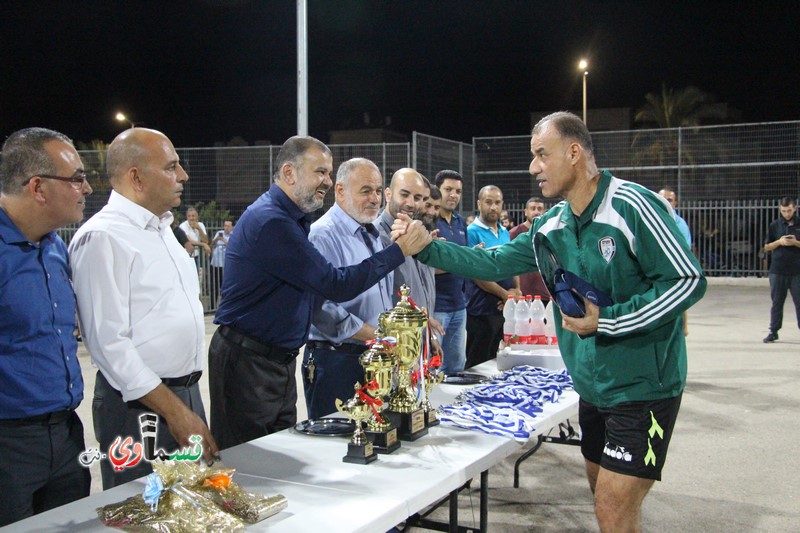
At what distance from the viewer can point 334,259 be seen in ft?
13.0

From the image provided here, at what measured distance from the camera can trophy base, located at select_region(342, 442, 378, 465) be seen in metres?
2.36

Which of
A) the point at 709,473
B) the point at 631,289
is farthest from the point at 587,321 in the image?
the point at 709,473

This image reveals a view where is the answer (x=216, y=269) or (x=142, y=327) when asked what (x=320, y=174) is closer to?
(x=142, y=327)

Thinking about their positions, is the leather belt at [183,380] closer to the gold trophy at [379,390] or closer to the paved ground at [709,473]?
the gold trophy at [379,390]

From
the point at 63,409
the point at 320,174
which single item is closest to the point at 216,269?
the point at 320,174

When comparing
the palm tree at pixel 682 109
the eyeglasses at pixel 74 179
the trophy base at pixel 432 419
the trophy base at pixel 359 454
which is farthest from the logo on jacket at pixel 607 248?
the palm tree at pixel 682 109

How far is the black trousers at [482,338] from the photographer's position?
21.6 feet

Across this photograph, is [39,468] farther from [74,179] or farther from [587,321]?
[587,321]

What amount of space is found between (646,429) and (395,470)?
3.01ft

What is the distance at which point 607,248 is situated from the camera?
2.63 meters

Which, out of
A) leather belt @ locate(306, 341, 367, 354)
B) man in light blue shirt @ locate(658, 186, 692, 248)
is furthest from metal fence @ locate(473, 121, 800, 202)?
leather belt @ locate(306, 341, 367, 354)

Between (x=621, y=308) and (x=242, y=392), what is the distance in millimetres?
1682

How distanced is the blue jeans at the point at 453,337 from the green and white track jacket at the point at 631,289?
2.91 metres

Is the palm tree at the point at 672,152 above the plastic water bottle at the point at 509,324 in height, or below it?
above
